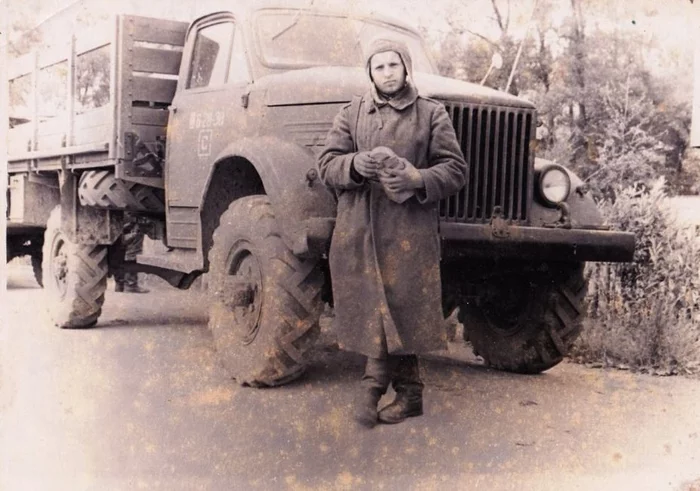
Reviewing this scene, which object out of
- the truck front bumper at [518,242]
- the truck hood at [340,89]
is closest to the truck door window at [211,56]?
the truck hood at [340,89]

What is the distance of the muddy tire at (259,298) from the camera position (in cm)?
471

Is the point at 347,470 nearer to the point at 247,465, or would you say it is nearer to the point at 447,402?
the point at 247,465

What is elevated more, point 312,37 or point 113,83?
point 312,37

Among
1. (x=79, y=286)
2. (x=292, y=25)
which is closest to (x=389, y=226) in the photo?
(x=292, y=25)

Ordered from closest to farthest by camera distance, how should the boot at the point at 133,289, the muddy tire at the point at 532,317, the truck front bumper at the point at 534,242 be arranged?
the truck front bumper at the point at 534,242 < the muddy tire at the point at 532,317 < the boot at the point at 133,289

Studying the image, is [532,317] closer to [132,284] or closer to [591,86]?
[591,86]

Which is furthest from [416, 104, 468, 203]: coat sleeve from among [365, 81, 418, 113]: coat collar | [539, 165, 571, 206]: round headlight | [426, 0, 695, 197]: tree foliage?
[539, 165, 571, 206]: round headlight

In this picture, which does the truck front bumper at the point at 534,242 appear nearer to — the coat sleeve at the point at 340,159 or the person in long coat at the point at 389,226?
the person in long coat at the point at 389,226

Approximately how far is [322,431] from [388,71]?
169cm

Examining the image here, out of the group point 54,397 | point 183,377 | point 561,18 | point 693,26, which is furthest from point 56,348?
point 693,26

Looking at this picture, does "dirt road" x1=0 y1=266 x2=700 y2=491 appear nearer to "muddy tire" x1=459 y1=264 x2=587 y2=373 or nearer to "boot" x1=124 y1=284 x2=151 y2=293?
"muddy tire" x1=459 y1=264 x2=587 y2=373

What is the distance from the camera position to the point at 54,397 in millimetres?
4570

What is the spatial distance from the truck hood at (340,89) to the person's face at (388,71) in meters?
0.68

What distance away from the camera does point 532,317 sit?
5.72 m
